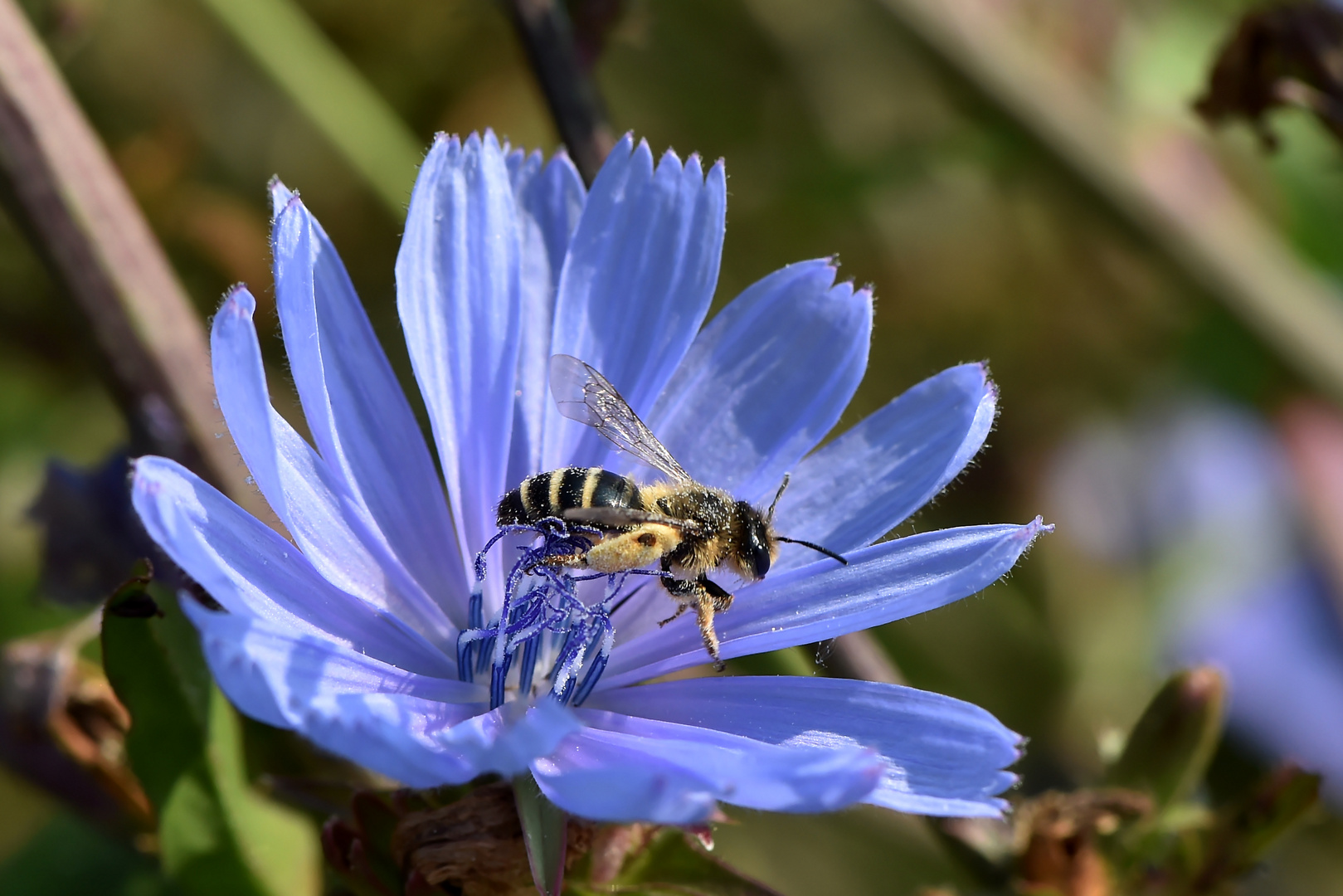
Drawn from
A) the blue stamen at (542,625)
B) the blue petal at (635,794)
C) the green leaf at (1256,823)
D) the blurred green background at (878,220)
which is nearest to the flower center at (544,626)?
the blue stamen at (542,625)

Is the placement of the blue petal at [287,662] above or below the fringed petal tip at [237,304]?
below

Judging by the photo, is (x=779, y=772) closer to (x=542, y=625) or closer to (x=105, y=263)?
(x=542, y=625)

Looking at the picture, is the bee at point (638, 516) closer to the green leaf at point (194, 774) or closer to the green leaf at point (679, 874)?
the green leaf at point (679, 874)

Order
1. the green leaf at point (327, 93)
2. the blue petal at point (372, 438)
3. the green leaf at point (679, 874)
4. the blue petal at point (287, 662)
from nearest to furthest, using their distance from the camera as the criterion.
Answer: the blue petal at point (287, 662) < the green leaf at point (679, 874) < the blue petal at point (372, 438) < the green leaf at point (327, 93)

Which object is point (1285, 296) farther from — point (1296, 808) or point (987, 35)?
point (1296, 808)

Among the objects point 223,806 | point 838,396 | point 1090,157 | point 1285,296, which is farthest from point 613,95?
point 223,806
